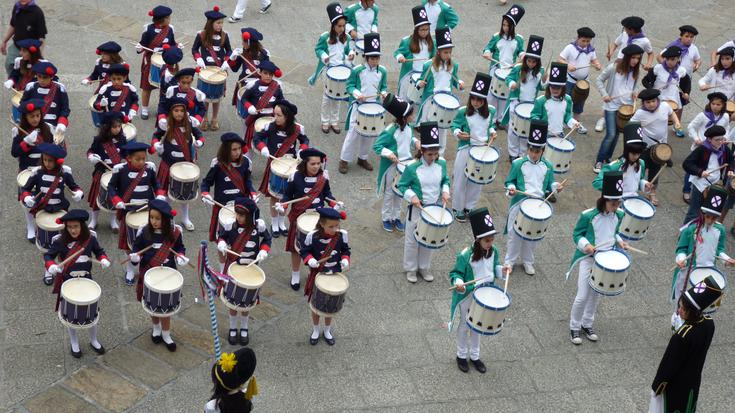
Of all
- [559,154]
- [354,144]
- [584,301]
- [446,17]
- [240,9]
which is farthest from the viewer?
[240,9]

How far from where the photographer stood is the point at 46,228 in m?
11.5

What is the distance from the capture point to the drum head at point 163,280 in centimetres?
1043

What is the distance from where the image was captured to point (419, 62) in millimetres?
16281

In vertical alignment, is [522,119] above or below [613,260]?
below

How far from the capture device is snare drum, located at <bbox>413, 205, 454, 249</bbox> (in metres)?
12.0

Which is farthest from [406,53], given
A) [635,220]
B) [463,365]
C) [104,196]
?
[463,365]

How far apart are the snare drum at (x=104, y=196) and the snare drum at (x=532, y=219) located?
4.98m

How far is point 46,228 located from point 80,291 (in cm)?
153

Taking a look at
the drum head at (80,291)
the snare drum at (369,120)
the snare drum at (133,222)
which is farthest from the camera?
the snare drum at (369,120)

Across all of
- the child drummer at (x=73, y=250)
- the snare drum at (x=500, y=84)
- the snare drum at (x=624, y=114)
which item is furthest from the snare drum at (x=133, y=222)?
the snare drum at (x=624, y=114)

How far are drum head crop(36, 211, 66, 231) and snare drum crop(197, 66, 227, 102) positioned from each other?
3782 mm

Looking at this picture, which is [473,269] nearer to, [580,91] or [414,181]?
[414,181]

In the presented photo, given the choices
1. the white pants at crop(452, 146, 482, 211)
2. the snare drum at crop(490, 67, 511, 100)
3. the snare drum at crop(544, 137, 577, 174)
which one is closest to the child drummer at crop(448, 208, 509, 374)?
the white pants at crop(452, 146, 482, 211)

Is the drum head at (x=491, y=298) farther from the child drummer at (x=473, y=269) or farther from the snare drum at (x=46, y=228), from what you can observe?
the snare drum at (x=46, y=228)
